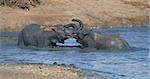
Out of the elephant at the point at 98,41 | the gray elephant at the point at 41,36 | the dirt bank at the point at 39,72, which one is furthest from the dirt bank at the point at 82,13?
the dirt bank at the point at 39,72

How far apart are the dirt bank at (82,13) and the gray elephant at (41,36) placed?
24.5 ft

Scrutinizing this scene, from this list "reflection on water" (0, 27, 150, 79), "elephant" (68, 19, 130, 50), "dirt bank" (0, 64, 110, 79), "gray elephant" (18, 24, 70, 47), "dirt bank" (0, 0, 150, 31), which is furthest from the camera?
"dirt bank" (0, 0, 150, 31)

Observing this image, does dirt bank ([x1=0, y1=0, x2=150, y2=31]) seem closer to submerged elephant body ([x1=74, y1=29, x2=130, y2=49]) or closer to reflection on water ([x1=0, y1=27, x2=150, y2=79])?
reflection on water ([x1=0, y1=27, x2=150, y2=79])

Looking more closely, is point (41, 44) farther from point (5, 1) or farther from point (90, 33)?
point (5, 1)

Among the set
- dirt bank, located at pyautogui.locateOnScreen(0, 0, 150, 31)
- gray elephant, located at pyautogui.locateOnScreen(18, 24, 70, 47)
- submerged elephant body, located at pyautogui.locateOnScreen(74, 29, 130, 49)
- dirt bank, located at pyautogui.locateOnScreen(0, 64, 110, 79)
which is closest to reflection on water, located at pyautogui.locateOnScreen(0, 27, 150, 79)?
submerged elephant body, located at pyautogui.locateOnScreen(74, 29, 130, 49)

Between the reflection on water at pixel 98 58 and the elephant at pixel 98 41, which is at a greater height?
the elephant at pixel 98 41

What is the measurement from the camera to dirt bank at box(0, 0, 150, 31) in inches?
1212

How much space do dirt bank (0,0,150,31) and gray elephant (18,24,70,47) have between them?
24.5ft

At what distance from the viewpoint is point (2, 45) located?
22438mm

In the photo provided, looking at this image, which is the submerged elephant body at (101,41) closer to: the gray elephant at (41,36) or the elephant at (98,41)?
the elephant at (98,41)

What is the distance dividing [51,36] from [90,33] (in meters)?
1.64

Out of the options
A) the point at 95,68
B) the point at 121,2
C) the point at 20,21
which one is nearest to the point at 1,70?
the point at 95,68

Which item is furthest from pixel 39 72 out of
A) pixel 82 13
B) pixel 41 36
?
pixel 82 13

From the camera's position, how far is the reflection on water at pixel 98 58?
15126mm
